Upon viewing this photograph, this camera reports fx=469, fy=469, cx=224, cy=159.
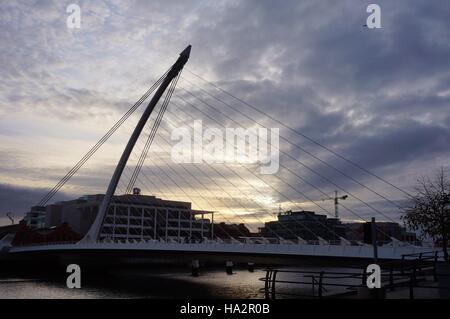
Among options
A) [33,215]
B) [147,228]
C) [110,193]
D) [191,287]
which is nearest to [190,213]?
[147,228]

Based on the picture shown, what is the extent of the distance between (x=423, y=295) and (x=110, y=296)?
32844mm

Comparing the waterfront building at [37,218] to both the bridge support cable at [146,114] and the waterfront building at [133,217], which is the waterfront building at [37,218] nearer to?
the waterfront building at [133,217]

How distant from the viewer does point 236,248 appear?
39781 millimetres

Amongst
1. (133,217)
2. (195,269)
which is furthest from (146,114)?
(133,217)

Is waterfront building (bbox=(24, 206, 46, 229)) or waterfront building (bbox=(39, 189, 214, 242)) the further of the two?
waterfront building (bbox=(24, 206, 46, 229))

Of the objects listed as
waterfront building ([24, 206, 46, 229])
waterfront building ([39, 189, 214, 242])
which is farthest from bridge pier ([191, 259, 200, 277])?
waterfront building ([24, 206, 46, 229])

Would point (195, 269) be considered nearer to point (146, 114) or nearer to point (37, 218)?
point (146, 114)

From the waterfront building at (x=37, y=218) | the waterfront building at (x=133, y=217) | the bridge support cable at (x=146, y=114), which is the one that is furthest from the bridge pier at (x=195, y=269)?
the waterfront building at (x=37, y=218)

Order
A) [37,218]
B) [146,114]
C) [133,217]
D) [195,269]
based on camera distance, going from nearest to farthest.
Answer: [146,114] → [195,269] → [133,217] → [37,218]

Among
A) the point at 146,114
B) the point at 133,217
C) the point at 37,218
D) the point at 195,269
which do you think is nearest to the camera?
the point at 146,114

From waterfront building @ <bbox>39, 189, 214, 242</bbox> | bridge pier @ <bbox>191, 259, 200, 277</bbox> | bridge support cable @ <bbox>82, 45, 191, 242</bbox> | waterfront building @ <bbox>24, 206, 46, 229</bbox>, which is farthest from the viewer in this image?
waterfront building @ <bbox>24, 206, 46, 229</bbox>

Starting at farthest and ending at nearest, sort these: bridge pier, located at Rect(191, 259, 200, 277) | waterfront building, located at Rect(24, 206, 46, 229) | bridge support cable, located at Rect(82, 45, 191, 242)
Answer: waterfront building, located at Rect(24, 206, 46, 229), bridge pier, located at Rect(191, 259, 200, 277), bridge support cable, located at Rect(82, 45, 191, 242)

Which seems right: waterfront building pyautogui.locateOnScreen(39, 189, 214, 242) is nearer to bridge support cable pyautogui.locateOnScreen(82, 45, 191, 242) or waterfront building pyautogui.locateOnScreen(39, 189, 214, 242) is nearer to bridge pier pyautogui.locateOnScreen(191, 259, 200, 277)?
bridge pier pyautogui.locateOnScreen(191, 259, 200, 277)
